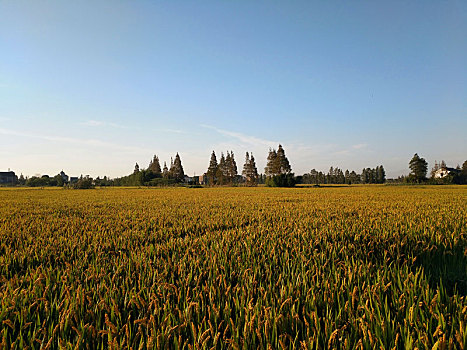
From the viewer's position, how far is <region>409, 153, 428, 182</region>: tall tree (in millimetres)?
66062

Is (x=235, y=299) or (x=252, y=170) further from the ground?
(x=252, y=170)

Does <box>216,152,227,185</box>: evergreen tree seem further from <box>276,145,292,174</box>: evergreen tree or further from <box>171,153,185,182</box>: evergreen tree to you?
<box>276,145,292,174</box>: evergreen tree

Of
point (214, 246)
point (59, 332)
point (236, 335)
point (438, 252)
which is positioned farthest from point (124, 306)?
point (438, 252)

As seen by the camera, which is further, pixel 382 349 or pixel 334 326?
pixel 334 326

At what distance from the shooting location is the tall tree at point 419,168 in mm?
66062

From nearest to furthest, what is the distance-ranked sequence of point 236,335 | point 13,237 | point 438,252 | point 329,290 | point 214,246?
point 236,335, point 329,290, point 438,252, point 214,246, point 13,237

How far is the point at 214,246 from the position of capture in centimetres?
337

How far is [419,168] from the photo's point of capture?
219 feet

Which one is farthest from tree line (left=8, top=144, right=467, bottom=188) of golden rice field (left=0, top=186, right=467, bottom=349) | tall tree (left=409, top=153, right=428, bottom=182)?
golden rice field (left=0, top=186, right=467, bottom=349)

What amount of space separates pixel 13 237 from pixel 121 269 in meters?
3.06

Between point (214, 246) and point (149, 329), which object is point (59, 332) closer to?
point (149, 329)

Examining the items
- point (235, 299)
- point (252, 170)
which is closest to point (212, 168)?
point (252, 170)

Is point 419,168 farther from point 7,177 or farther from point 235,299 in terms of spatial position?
point 7,177

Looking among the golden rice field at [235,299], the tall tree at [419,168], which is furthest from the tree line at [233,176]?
the golden rice field at [235,299]
